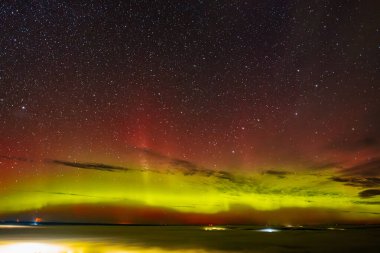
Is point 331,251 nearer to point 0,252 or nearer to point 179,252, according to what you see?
point 179,252

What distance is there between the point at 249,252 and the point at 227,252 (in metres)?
1.78

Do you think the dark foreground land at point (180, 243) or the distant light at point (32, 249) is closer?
the distant light at point (32, 249)

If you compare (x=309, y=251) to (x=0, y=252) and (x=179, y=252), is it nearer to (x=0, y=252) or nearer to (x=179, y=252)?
(x=179, y=252)

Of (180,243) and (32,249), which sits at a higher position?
(32,249)

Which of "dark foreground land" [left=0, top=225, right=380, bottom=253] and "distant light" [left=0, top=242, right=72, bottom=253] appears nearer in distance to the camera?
"distant light" [left=0, top=242, right=72, bottom=253]

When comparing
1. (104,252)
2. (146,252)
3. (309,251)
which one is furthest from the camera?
(309,251)

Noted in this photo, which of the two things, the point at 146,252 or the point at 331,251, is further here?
the point at 331,251

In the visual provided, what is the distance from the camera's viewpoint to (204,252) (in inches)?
1050

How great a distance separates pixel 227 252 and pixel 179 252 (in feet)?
11.6

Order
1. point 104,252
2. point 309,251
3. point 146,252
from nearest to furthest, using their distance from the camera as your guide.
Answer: point 104,252 → point 146,252 → point 309,251

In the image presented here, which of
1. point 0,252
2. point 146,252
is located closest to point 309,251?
point 146,252

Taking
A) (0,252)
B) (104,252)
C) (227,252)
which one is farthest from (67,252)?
(227,252)

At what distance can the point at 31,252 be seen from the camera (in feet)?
82.0

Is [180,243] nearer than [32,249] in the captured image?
No
